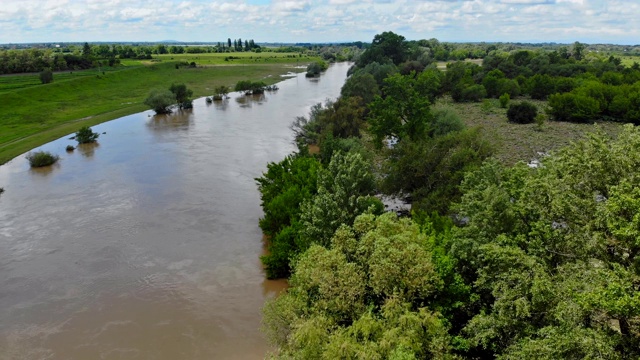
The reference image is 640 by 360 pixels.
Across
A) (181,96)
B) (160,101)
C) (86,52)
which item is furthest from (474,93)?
(86,52)

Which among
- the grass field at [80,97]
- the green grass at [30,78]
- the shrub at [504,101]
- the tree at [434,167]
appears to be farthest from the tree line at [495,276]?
the green grass at [30,78]

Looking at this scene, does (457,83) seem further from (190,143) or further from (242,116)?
(190,143)

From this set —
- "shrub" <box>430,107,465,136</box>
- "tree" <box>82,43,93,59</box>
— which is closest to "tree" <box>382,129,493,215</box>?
"shrub" <box>430,107,465,136</box>

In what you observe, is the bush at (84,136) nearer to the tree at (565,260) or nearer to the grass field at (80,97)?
the grass field at (80,97)

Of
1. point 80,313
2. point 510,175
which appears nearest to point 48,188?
point 80,313

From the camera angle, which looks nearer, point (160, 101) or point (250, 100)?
point (160, 101)

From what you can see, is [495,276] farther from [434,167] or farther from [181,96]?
[181,96]
